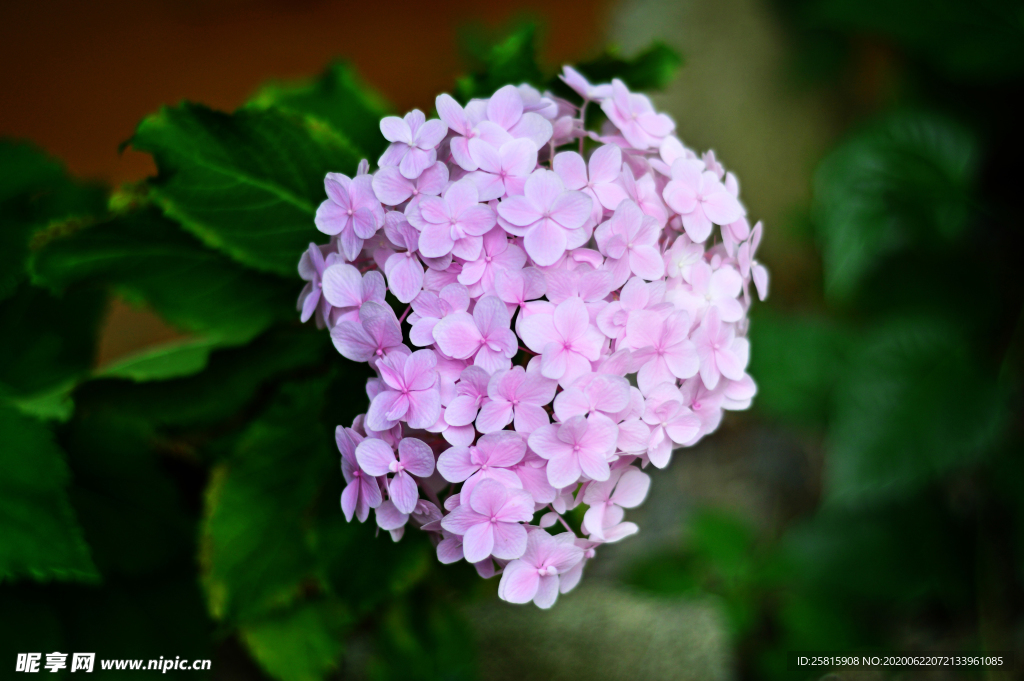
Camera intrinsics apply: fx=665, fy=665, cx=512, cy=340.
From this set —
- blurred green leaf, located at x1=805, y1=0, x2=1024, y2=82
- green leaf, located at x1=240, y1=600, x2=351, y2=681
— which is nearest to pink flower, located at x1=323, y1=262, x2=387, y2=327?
green leaf, located at x1=240, y1=600, x2=351, y2=681

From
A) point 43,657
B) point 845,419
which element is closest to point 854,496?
point 845,419

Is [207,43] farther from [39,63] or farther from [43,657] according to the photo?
[43,657]

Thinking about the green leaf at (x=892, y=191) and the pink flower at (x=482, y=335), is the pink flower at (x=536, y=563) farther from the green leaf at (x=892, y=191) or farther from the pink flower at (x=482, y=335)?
the green leaf at (x=892, y=191)

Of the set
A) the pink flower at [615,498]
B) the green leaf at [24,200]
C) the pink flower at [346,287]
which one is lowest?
the pink flower at [615,498]

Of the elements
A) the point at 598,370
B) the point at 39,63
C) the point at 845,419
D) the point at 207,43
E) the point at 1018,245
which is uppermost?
the point at 207,43

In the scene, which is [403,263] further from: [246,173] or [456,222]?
[246,173]

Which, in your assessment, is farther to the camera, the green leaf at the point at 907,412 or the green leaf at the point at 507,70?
the green leaf at the point at 907,412

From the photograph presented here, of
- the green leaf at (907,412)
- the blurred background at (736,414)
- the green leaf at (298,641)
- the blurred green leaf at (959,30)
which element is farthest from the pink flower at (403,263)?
the blurred green leaf at (959,30)

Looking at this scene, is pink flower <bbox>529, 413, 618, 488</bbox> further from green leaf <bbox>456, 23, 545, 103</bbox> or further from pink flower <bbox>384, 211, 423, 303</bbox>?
green leaf <bbox>456, 23, 545, 103</bbox>
